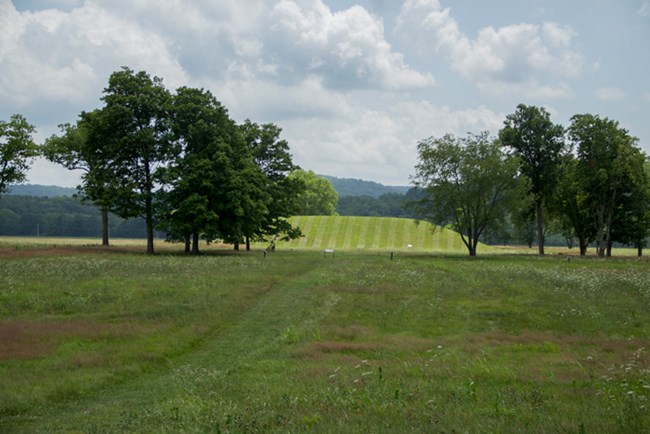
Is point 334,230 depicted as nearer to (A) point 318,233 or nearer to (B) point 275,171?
(A) point 318,233

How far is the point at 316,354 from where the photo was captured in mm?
18734

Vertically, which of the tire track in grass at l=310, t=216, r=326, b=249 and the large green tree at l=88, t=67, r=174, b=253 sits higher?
the large green tree at l=88, t=67, r=174, b=253

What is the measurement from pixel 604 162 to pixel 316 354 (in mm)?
71680

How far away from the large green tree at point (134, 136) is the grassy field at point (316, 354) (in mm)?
27026

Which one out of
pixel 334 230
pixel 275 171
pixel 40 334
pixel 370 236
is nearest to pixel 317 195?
pixel 334 230

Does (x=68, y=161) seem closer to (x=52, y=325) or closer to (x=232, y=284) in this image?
(x=232, y=284)

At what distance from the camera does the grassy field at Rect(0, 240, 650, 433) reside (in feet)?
35.6

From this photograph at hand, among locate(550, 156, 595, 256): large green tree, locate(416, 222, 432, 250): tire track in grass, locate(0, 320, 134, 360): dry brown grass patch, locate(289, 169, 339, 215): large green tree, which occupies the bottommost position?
locate(0, 320, 134, 360): dry brown grass patch

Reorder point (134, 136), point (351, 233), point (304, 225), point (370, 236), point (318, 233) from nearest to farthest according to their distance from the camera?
1. point (134, 136)
2. point (370, 236)
3. point (318, 233)
4. point (351, 233)
5. point (304, 225)

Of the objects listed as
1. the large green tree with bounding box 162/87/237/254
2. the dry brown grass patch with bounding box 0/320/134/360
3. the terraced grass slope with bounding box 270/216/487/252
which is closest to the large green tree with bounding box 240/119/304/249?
the large green tree with bounding box 162/87/237/254

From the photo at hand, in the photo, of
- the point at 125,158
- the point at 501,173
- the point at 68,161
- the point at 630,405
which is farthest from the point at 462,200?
the point at 630,405

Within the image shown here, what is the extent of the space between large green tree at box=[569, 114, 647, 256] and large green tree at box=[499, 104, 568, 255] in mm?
3040

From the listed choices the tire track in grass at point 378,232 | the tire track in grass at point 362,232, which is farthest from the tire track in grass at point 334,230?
the tire track in grass at point 378,232

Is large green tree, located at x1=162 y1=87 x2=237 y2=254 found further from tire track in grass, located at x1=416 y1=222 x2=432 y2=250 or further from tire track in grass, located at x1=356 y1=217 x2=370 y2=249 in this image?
tire track in grass, located at x1=416 y1=222 x2=432 y2=250
